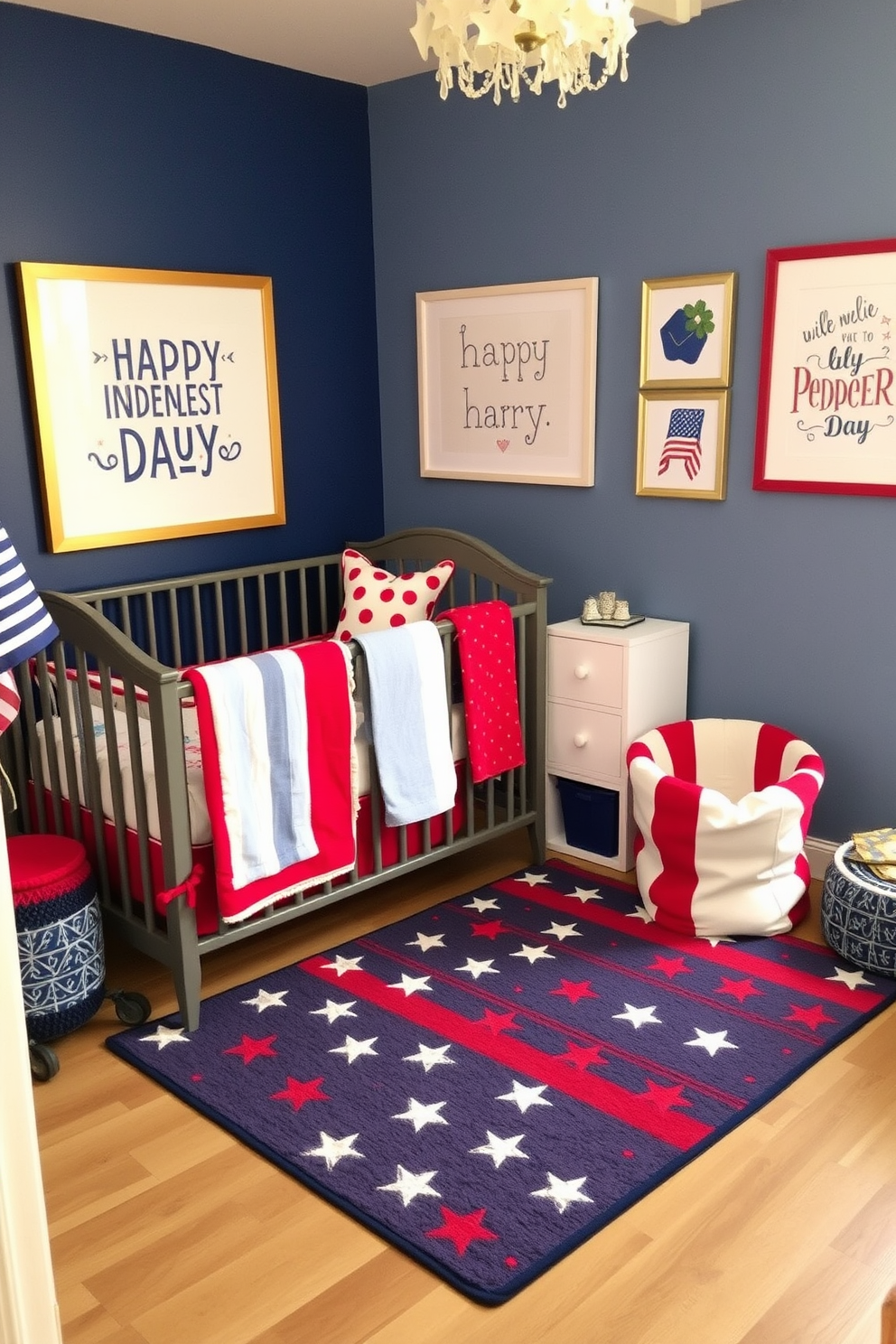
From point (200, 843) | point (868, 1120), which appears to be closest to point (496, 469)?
point (200, 843)

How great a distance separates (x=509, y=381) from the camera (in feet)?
11.2

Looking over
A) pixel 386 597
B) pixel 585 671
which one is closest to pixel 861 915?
pixel 585 671

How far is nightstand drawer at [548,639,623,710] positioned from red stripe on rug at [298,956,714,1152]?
0.94 meters

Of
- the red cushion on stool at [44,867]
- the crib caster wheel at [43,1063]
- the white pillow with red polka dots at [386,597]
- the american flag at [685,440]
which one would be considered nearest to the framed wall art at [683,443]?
the american flag at [685,440]

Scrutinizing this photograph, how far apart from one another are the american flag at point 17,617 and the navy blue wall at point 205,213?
154 cm

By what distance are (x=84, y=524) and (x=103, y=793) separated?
78 centimetres

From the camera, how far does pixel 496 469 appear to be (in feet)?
11.5

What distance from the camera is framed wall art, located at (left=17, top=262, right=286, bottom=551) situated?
2.89 metres

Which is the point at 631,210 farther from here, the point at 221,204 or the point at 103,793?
the point at 103,793

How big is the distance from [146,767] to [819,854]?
1691 mm

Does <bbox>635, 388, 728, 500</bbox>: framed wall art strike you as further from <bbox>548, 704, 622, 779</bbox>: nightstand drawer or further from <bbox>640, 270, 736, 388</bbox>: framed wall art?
<bbox>548, 704, 622, 779</bbox>: nightstand drawer

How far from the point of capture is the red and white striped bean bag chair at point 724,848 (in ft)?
8.52

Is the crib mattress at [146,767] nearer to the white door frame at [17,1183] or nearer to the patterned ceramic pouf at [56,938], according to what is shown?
the patterned ceramic pouf at [56,938]

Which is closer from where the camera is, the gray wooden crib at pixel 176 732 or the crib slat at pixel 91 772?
the gray wooden crib at pixel 176 732
